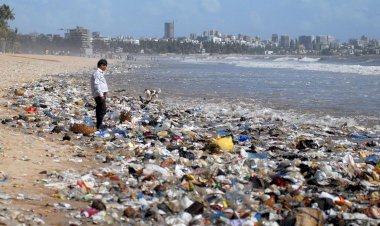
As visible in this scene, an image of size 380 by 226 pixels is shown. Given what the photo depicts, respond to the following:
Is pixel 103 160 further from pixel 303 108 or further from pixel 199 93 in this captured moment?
pixel 199 93

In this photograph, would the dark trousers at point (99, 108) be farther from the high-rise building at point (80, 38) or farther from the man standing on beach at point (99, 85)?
the high-rise building at point (80, 38)

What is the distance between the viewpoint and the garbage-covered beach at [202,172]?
4.73 metres

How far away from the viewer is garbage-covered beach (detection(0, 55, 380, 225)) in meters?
4.73

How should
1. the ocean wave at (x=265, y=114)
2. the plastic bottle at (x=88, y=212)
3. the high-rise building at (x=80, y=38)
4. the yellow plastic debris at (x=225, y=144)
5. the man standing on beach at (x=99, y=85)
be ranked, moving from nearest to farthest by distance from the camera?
the plastic bottle at (x=88, y=212) < the yellow plastic debris at (x=225, y=144) < the man standing on beach at (x=99, y=85) < the ocean wave at (x=265, y=114) < the high-rise building at (x=80, y=38)

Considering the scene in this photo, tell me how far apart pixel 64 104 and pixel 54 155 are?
6609 millimetres

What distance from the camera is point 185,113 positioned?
42.9ft

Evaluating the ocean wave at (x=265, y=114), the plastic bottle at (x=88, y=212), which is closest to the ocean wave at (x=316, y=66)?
the ocean wave at (x=265, y=114)

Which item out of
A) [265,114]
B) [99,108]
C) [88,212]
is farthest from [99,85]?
[265,114]

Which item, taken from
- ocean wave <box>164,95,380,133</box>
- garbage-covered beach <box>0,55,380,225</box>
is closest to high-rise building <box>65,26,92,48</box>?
ocean wave <box>164,95,380,133</box>

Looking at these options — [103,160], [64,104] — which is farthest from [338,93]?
[103,160]

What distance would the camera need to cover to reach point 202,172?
20.9 ft

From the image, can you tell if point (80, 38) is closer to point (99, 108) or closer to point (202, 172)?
point (99, 108)

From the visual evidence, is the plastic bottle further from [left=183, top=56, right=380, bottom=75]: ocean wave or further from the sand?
[left=183, top=56, right=380, bottom=75]: ocean wave

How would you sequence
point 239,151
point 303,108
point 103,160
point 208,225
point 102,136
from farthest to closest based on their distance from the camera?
point 303,108, point 102,136, point 239,151, point 103,160, point 208,225
